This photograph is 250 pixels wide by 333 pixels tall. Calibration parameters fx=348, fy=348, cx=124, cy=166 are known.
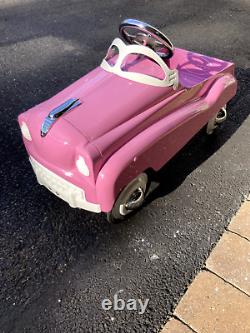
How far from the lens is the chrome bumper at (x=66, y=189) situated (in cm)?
217

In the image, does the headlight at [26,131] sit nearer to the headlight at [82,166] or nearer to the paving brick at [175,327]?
the headlight at [82,166]

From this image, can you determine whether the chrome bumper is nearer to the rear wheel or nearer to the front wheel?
the front wheel

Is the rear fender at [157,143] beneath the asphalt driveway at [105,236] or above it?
above

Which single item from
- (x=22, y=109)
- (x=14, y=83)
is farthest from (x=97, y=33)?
(x=22, y=109)

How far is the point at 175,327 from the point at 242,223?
2.89 ft

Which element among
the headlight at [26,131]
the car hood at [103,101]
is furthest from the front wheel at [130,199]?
A: the headlight at [26,131]

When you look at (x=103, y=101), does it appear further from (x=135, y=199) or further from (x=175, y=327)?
(x=175, y=327)

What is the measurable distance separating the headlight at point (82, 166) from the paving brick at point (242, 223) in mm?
1078

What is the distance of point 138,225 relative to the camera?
2.45 metres

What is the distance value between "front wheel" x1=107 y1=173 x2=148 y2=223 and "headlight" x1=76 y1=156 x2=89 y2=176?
0.99 ft

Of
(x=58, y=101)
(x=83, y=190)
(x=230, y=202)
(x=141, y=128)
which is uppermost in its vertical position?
(x=58, y=101)

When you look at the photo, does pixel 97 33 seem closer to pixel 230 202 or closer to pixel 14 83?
pixel 14 83

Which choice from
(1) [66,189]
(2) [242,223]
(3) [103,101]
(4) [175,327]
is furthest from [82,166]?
(2) [242,223]

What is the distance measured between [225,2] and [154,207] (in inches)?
178
